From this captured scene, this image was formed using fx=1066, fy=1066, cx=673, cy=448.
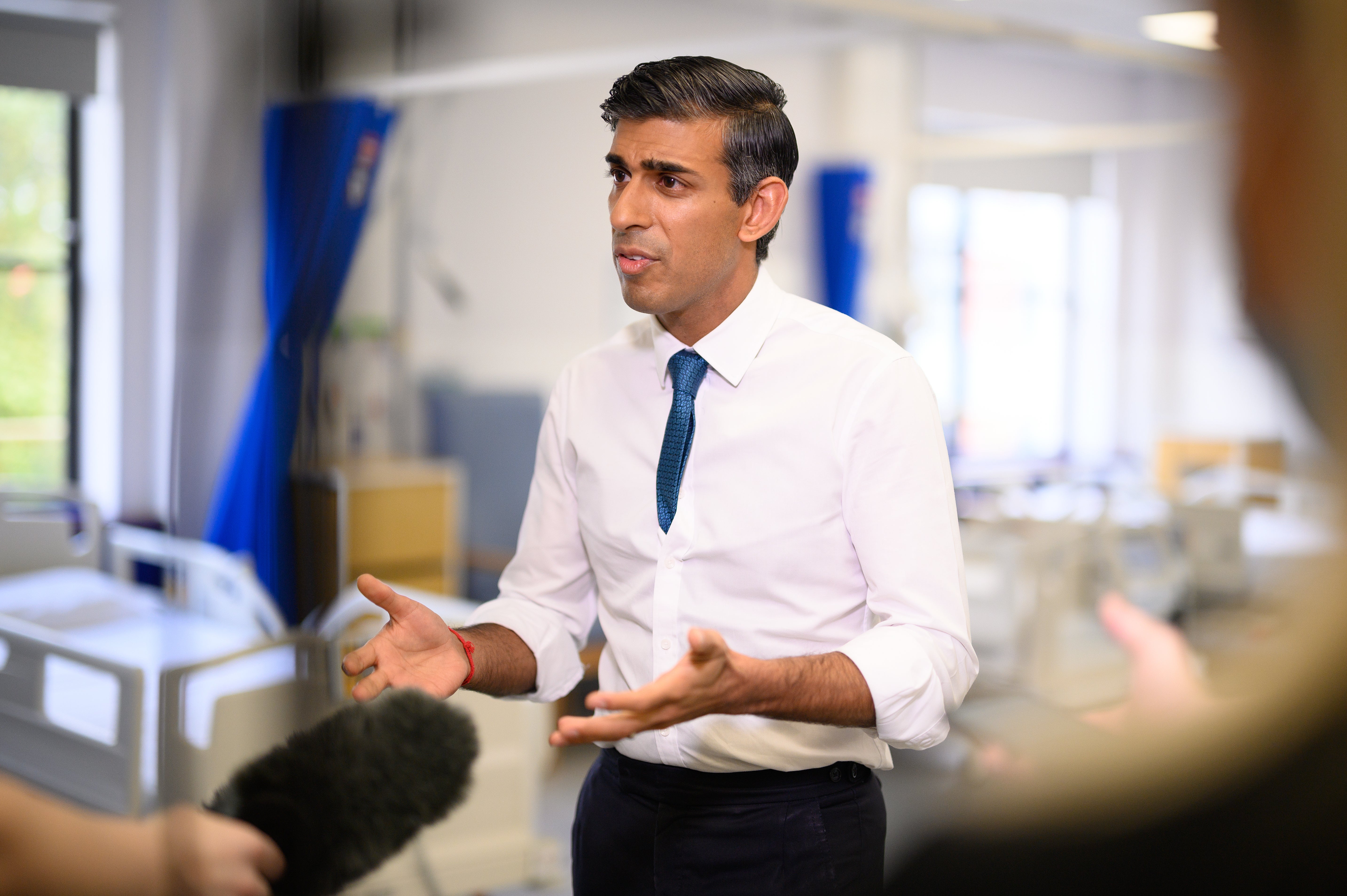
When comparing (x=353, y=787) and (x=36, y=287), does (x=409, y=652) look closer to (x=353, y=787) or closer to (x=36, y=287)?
(x=353, y=787)

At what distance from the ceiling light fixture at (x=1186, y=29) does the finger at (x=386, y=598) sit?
0.58 metres

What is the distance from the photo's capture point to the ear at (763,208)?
0.78 m

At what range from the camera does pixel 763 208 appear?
31.2 inches

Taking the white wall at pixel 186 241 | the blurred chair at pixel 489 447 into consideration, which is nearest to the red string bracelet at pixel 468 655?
the white wall at pixel 186 241

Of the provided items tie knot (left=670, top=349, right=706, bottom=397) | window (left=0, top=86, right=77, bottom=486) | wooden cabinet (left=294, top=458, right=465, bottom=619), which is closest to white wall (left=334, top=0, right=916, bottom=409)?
wooden cabinet (left=294, top=458, right=465, bottom=619)

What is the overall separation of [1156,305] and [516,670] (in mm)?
2375

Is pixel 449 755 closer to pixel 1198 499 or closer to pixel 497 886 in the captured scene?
pixel 497 886

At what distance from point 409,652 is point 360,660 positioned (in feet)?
0.13

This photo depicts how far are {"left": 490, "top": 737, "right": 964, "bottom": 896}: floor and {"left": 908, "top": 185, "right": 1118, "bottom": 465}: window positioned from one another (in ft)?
5.62

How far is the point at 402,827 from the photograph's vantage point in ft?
4.00

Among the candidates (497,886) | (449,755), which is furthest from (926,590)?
(497,886)

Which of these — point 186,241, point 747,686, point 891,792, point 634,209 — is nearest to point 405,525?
point 186,241

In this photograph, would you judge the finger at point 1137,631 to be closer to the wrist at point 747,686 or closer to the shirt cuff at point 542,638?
the wrist at point 747,686

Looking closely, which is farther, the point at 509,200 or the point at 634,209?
the point at 509,200
